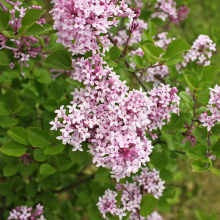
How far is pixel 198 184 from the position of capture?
13.3ft

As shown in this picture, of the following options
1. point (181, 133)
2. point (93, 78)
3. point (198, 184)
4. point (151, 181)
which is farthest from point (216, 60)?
point (93, 78)

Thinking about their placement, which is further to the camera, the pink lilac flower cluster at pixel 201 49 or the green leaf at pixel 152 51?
the pink lilac flower cluster at pixel 201 49

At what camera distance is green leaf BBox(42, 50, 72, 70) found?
1.34m

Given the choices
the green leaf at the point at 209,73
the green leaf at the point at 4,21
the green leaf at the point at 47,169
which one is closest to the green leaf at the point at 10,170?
the green leaf at the point at 47,169

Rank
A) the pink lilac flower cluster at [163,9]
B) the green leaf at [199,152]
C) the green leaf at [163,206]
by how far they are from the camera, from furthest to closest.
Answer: the pink lilac flower cluster at [163,9] < the green leaf at [163,206] < the green leaf at [199,152]

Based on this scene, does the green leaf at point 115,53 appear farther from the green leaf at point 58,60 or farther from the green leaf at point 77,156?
the green leaf at point 77,156

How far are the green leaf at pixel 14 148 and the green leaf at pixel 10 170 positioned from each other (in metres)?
0.46

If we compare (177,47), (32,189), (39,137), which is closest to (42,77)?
(39,137)

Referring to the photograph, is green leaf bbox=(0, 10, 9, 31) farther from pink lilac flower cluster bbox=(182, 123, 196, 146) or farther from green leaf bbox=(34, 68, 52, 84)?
pink lilac flower cluster bbox=(182, 123, 196, 146)

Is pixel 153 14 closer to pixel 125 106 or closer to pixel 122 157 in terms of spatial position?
pixel 125 106

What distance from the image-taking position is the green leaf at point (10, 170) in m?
1.72

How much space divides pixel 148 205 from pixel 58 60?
1092 mm

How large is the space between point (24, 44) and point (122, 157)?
109cm

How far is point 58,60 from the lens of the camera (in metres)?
1.37
